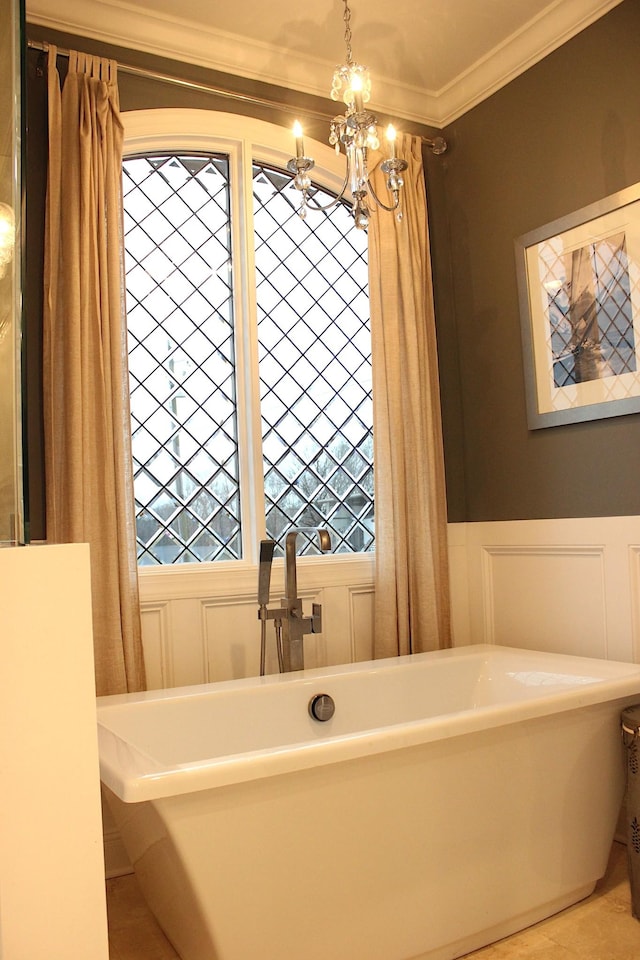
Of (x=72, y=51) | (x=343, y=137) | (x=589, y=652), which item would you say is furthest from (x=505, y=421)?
(x=72, y=51)

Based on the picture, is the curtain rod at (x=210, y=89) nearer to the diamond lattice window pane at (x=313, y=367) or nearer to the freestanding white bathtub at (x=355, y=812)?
the diamond lattice window pane at (x=313, y=367)

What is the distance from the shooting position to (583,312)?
2830 mm

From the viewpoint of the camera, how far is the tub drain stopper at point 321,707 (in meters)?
2.48

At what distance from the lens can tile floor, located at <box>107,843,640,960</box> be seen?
6.56ft

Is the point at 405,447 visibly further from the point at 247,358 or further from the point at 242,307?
the point at 242,307

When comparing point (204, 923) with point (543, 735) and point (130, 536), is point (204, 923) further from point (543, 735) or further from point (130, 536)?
point (130, 536)

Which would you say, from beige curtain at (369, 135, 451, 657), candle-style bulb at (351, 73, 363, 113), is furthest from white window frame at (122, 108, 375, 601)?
candle-style bulb at (351, 73, 363, 113)

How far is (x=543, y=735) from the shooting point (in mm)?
2119

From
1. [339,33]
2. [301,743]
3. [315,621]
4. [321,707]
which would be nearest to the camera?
[301,743]

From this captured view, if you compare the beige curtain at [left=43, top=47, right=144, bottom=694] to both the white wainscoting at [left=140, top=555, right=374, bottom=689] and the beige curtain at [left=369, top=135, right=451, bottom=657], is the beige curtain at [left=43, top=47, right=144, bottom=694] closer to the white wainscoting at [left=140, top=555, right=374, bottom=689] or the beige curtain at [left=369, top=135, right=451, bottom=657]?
the white wainscoting at [left=140, top=555, right=374, bottom=689]

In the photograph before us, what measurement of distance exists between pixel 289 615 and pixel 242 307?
1.18 m

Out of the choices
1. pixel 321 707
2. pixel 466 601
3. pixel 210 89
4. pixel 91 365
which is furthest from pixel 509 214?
pixel 321 707

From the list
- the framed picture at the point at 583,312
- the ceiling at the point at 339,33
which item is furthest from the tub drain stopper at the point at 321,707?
the ceiling at the point at 339,33

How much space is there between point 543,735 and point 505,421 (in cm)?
143
